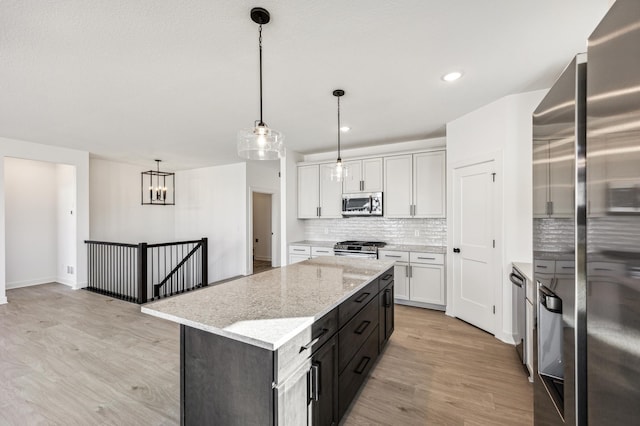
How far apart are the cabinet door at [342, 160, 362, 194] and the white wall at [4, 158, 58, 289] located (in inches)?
244

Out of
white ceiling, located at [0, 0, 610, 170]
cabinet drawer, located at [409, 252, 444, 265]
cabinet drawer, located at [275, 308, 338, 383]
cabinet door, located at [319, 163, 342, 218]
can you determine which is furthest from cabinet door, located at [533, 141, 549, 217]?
cabinet door, located at [319, 163, 342, 218]

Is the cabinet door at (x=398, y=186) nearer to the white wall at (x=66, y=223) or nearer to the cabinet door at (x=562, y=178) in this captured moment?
the cabinet door at (x=562, y=178)

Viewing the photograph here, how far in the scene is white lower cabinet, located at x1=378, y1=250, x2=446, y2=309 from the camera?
396 centimetres

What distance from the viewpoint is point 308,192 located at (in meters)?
5.21

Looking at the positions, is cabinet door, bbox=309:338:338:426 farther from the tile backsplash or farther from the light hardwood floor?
the tile backsplash

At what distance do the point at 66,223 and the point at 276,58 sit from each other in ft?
20.1

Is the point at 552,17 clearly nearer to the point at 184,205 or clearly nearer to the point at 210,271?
the point at 210,271

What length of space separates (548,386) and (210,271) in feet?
23.2

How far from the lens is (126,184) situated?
265 inches

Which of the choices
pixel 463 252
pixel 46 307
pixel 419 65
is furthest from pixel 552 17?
pixel 46 307

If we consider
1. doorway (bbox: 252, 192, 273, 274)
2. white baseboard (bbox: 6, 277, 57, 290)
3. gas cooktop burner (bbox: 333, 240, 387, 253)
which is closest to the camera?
gas cooktop burner (bbox: 333, 240, 387, 253)

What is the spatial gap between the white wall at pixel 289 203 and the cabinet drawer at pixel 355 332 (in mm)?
2803

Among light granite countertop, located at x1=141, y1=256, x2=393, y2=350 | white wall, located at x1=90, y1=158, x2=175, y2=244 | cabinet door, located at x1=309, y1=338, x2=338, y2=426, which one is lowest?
cabinet door, located at x1=309, y1=338, x2=338, y2=426

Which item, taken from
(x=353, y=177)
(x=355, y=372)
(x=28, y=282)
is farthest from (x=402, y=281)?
(x=28, y=282)
